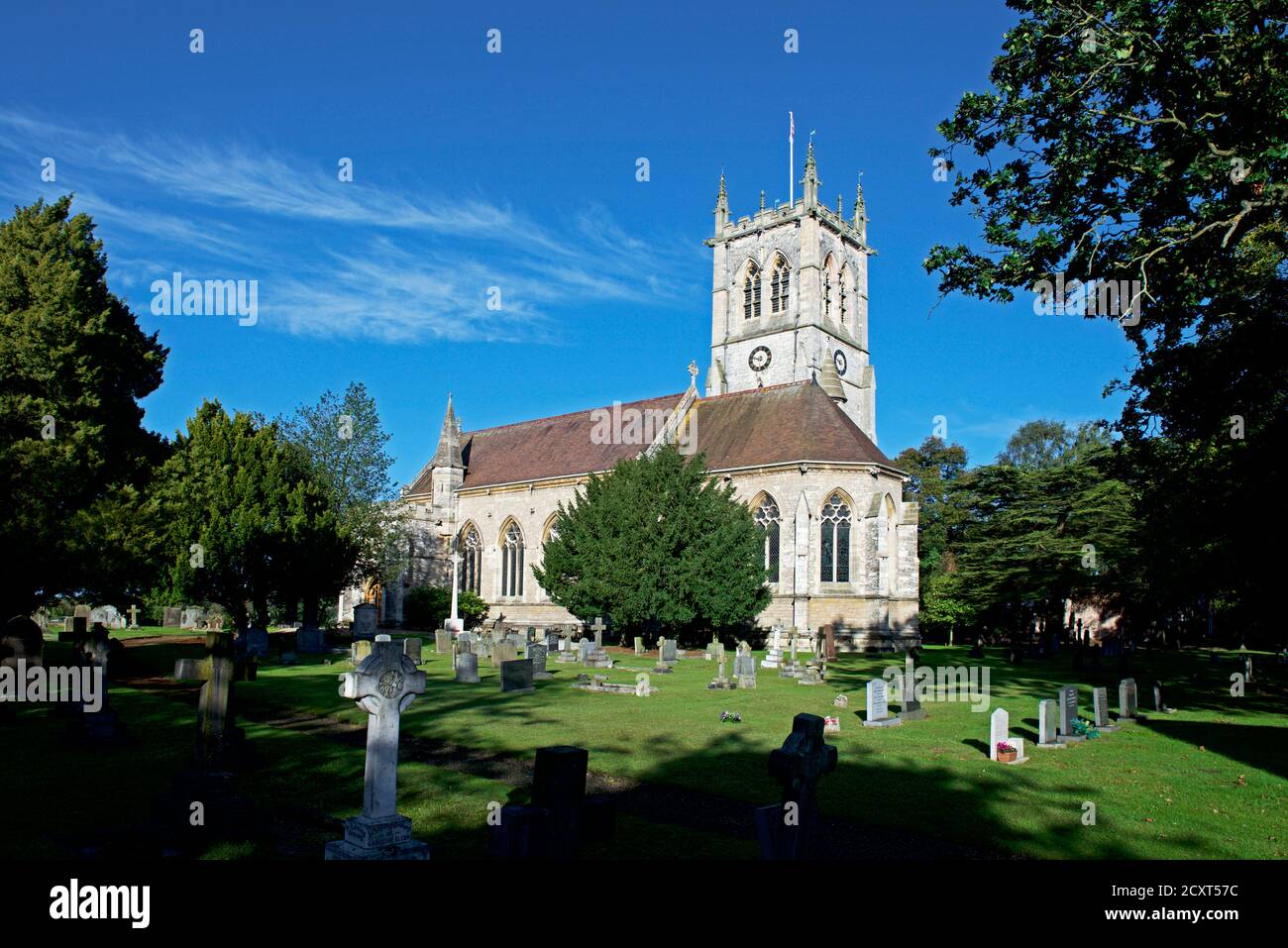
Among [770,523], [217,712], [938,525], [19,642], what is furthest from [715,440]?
[217,712]

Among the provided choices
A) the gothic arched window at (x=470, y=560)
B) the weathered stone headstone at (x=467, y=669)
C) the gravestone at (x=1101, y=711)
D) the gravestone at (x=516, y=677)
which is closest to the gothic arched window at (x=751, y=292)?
the gothic arched window at (x=470, y=560)

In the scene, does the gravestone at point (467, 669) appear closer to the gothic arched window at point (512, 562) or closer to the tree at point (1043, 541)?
the gothic arched window at point (512, 562)

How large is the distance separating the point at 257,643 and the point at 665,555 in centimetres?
1327

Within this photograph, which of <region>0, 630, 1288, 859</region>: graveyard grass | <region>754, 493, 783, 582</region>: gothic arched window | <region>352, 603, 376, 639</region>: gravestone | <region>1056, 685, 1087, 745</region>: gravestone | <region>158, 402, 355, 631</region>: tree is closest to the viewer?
<region>0, 630, 1288, 859</region>: graveyard grass

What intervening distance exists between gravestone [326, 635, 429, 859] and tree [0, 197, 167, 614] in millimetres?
18122

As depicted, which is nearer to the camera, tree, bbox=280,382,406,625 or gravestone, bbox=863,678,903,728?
gravestone, bbox=863,678,903,728

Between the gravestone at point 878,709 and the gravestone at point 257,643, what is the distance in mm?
19099

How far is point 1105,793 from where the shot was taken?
9.91m

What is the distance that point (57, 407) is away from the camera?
2309 centimetres

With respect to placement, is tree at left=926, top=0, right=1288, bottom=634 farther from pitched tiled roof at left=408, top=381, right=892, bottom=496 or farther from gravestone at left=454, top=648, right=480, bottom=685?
pitched tiled roof at left=408, top=381, right=892, bottom=496

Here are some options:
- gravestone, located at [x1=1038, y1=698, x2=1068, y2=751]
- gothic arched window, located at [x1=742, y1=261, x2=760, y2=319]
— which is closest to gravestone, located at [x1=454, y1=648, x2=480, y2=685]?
gravestone, located at [x1=1038, y1=698, x2=1068, y2=751]

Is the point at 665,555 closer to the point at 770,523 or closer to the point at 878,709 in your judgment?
the point at 770,523

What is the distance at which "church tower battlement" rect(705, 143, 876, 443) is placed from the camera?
161 ft

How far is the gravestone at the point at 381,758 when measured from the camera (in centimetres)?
645
